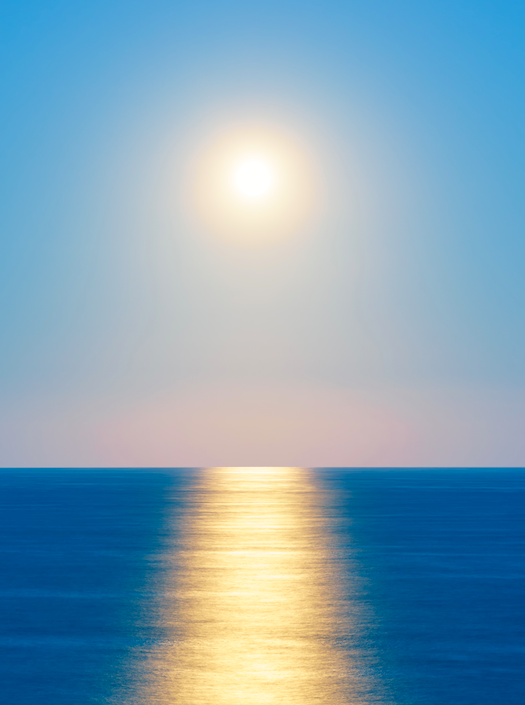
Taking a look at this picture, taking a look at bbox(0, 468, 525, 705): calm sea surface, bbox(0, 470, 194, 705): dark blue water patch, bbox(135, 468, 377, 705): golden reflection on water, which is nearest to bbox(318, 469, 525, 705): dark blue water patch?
bbox(0, 468, 525, 705): calm sea surface

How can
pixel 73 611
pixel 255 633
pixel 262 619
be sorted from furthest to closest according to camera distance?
pixel 73 611
pixel 262 619
pixel 255 633

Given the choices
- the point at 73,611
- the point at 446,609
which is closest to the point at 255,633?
the point at 73,611

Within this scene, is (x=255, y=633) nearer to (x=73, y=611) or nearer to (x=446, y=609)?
(x=73, y=611)

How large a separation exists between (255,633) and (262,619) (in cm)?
184

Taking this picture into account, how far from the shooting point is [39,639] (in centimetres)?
1977

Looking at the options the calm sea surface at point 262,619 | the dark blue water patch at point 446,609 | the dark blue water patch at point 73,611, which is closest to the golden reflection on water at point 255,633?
the calm sea surface at point 262,619

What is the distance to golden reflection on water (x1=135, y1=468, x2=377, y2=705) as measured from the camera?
15391mm

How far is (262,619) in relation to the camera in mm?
21953

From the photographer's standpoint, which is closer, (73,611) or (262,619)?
(262,619)

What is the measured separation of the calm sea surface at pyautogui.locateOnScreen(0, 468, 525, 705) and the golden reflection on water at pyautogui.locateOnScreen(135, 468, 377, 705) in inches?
2.4

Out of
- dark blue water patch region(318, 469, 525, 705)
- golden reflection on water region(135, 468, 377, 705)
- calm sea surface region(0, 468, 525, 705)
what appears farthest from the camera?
dark blue water patch region(318, 469, 525, 705)

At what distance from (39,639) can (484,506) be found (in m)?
69.2

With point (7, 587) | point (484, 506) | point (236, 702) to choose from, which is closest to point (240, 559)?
point (7, 587)

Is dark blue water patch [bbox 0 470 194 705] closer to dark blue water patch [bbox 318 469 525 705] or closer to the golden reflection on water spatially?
the golden reflection on water
